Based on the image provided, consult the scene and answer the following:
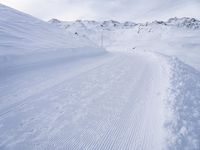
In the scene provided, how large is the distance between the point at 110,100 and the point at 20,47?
6.47 meters

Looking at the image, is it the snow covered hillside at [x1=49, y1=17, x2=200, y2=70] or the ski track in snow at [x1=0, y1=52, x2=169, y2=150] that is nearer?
the ski track in snow at [x1=0, y1=52, x2=169, y2=150]

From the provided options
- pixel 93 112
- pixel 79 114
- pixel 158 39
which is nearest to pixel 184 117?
→ pixel 93 112

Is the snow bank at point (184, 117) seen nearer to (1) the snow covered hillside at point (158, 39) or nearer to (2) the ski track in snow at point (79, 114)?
(2) the ski track in snow at point (79, 114)

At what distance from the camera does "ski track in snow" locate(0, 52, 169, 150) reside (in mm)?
3273

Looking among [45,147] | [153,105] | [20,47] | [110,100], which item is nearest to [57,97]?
[110,100]

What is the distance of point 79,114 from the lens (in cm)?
410

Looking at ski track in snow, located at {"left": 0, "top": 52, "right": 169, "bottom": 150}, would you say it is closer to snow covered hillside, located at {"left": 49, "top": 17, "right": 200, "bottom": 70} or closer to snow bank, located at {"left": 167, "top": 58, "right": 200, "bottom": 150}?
snow bank, located at {"left": 167, "top": 58, "right": 200, "bottom": 150}

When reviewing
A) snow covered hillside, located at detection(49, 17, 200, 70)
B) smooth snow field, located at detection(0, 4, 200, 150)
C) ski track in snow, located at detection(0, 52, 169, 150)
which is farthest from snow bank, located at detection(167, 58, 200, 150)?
snow covered hillside, located at detection(49, 17, 200, 70)

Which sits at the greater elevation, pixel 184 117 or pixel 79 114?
pixel 79 114

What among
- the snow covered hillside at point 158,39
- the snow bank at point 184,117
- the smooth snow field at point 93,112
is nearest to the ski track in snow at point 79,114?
the smooth snow field at point 93,112

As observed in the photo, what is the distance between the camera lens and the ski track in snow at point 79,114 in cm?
327

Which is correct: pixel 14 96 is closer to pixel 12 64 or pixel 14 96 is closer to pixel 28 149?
pixel 28 149

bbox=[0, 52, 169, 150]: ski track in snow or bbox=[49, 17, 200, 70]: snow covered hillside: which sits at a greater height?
bbox=[0, 52, 169, 150]: ski track in snow

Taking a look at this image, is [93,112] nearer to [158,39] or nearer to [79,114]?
[79,114]
